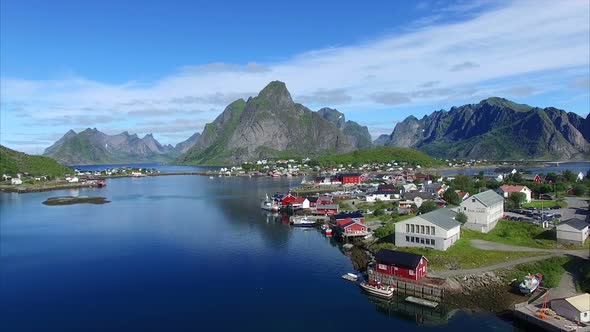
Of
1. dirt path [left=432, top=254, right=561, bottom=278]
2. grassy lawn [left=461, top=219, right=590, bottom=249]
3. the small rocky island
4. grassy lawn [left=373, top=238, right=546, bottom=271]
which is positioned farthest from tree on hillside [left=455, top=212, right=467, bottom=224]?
the small rocky island

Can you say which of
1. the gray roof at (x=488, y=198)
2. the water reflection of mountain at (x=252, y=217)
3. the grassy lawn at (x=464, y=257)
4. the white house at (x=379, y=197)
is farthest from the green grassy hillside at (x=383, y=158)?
the grassy lawn at (x=464, y=257)

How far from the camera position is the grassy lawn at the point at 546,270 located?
22828mm

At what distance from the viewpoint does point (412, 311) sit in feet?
70.7

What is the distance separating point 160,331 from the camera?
19.7m

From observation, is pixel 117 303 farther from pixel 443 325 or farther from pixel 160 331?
pixel 443 325

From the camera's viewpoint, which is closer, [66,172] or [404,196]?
[404,196]

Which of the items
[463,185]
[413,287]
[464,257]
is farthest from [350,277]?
[463,185]

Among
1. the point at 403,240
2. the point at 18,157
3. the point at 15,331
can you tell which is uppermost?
the point at 18,157

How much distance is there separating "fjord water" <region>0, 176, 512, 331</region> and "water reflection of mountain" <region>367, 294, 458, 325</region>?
5 cm

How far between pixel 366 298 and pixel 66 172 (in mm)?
124064

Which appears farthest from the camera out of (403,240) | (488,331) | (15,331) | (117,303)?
(403,240)

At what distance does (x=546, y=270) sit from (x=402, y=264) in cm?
782

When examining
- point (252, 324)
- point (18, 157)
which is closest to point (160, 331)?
point (252, 324)

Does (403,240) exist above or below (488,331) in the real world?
above
